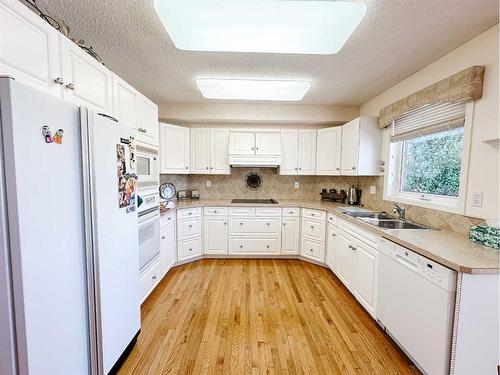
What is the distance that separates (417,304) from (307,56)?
212 cm

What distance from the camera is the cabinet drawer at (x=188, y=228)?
3.12 metres

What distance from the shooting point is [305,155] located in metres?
3.61

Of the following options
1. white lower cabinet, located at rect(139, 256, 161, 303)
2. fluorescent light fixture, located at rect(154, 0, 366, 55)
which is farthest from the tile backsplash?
fluorescent light fixture, located at rect(154, 0, 366, 55)

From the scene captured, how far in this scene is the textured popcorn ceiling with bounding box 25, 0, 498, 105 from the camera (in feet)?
4.70

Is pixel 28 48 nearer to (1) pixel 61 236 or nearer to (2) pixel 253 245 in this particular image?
(1) pixel 61 236

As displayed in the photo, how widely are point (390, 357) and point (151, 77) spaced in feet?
11.2

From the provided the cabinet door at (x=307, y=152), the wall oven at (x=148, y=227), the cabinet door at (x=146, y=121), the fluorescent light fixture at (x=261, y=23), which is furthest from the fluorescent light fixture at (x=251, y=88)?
the wall oven at (x=148, y=227)

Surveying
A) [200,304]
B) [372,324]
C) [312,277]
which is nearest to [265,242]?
[312,277]

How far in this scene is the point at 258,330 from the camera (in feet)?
6.16

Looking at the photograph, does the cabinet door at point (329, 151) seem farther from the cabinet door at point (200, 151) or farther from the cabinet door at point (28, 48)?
the cabinet door at point (28, 48)

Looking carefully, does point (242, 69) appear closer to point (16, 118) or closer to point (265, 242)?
point (16, 118)

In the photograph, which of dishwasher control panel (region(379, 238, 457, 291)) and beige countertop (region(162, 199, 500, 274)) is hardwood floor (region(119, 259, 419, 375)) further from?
beige countertop (region(162, 199, 500, 274))

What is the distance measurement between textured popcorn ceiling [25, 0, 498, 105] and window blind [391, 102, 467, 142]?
44 cm

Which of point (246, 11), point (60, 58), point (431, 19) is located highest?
point (431, 19)
